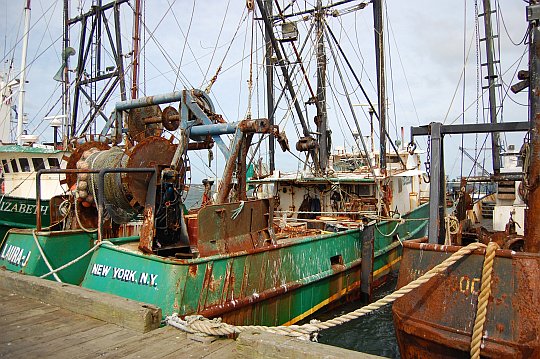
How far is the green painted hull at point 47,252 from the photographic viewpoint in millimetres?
6754

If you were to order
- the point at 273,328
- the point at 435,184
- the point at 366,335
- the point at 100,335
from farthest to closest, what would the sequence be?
1. the point at 366,335
2. the point at 435,184
3. the point at 100,335
4. the point at 273,328

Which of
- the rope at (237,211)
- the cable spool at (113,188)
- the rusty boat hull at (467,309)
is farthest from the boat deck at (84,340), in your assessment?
the rope at (237,211)

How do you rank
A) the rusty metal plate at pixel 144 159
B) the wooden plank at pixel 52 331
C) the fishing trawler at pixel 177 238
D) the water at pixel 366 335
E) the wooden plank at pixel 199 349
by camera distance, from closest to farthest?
the wooden plank at pixel 199 349 < the wooden plank at pixel 52 331 < the fishing trawler at pixel 177 238 < the rusty metal plate at pixel 144 159 < the water at pixel 366 335

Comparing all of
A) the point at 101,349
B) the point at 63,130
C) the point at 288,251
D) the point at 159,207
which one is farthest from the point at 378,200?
the point at 63,130

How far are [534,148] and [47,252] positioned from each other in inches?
276

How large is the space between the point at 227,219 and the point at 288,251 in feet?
5.10

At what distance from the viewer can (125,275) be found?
6348 mm

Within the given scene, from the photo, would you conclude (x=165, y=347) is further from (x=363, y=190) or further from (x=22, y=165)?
(x=22, y=165)

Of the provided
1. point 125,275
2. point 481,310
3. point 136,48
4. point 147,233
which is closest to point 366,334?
point 147,233

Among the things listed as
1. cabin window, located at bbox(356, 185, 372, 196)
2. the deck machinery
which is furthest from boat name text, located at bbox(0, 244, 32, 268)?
cabin window, located at bbox(356, 185, 372, 196)

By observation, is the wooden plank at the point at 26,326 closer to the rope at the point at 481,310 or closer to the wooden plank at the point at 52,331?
the wooden plank at the point at 52,331

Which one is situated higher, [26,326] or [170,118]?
[170,118]

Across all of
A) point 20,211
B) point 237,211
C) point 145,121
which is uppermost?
point 145,121

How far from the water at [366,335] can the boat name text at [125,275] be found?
13.2ft
